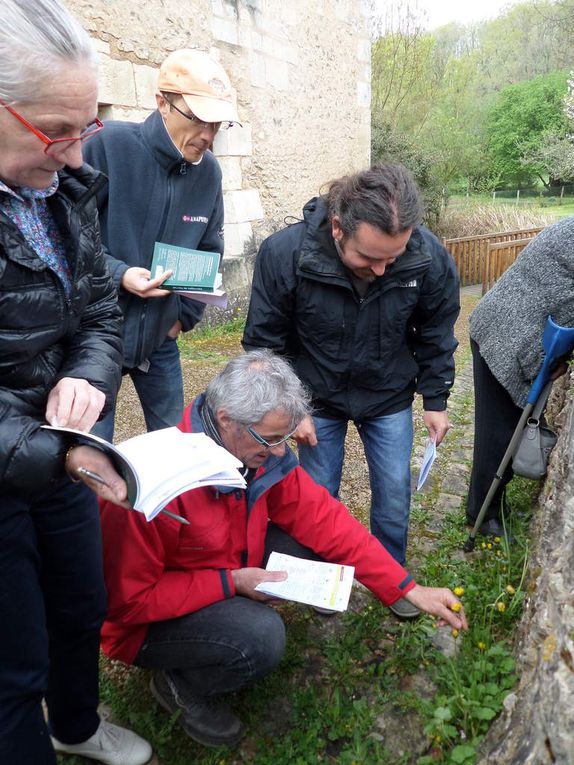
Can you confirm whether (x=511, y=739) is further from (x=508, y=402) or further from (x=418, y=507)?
(x=418, y=507)

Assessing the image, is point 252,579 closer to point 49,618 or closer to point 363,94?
point 49,618

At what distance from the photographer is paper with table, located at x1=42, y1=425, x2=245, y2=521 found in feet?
4.64

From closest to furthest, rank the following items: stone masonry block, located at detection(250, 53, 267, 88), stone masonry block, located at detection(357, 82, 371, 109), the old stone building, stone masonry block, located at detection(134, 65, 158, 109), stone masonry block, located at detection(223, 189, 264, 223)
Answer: the old stone building < stone masonry block, located at detection(134, 65, 158, 109) < stone masonry block, located at detection(223, 189, 264, 223) < stone masonry block, located at detection(250, 53, 267, 88) < stone masonry block, located at detection(357, 82, 371, 109)

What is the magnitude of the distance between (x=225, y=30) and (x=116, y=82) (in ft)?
6.39

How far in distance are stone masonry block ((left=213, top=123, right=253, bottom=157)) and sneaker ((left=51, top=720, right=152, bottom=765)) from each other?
21.4ft

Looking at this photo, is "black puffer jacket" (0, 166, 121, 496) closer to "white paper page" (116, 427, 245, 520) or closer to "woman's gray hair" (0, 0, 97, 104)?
"white paper page" (116, 427, 245, 520)

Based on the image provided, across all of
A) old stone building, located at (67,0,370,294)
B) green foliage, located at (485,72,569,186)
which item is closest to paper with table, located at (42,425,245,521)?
old stone building, located at (67,0,370,294)

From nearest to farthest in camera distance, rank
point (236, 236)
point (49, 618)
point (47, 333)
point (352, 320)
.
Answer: point (47, 333), point (49, 618), point (352, 320), point (236, 236)

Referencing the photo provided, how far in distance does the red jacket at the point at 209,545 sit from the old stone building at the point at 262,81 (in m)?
4.43

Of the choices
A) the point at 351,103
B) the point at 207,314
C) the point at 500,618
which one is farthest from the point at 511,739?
the point at 351,103

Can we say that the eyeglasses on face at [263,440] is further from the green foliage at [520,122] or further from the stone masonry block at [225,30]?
the green foliage at [520,122]

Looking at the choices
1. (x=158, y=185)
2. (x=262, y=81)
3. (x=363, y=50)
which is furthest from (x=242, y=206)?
(x=158, y=185)

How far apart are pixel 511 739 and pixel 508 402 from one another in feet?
6.00

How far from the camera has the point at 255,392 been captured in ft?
6.54
